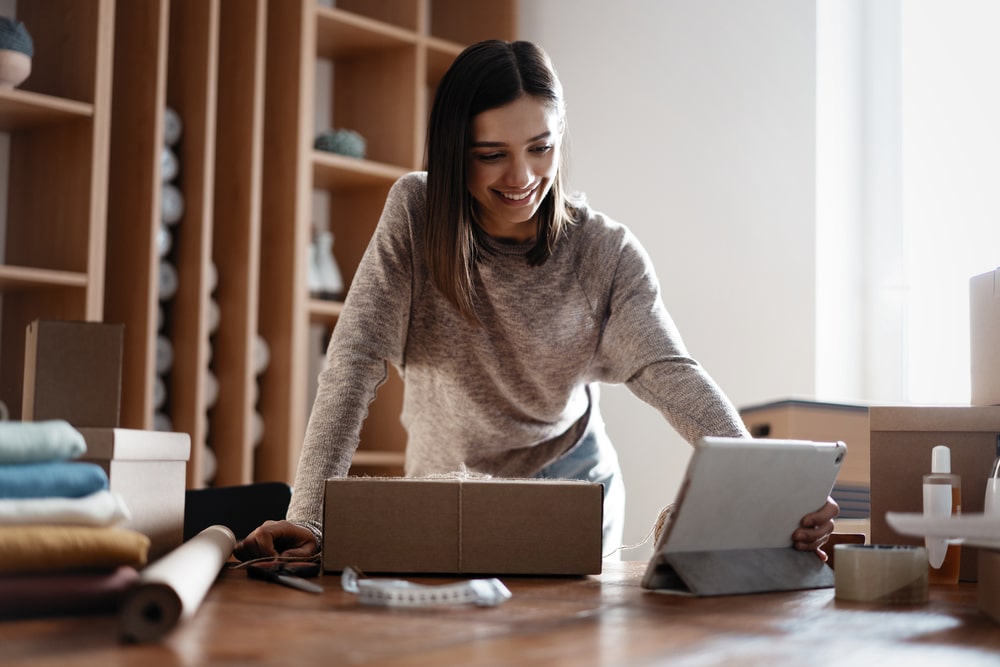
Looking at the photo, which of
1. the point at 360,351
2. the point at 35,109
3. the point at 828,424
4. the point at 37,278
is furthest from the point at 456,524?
A: the point at 35,109

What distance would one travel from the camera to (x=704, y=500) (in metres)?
0.99

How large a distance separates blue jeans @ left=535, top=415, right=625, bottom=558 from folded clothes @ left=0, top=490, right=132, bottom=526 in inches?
45.6

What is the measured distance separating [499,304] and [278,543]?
635mm

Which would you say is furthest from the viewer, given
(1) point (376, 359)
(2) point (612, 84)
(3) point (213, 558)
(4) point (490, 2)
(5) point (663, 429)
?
(4) point (490, 2)

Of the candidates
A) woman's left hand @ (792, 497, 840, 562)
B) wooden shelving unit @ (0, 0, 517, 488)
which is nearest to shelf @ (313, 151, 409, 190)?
wooden shelving unit @ (0, 0, 517, 488)

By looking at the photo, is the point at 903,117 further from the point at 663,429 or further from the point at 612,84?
the point at 663,429

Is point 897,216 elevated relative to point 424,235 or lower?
elevated

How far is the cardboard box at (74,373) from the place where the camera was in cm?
101

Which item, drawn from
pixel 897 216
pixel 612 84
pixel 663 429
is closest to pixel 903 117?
pixel 897 216

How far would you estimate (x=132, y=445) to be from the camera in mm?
1009

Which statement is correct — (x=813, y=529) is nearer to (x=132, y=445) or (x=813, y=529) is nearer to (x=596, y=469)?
(x=132, y=445)

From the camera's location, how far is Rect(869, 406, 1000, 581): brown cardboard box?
4.23 ft

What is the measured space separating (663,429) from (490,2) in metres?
1.68

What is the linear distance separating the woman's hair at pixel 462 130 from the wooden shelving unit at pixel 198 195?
1521 mm
